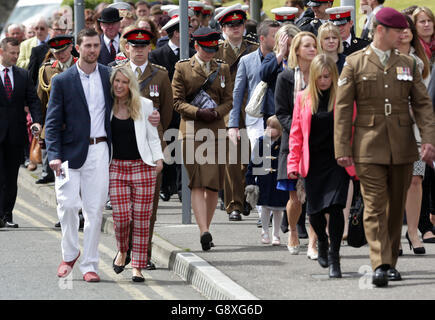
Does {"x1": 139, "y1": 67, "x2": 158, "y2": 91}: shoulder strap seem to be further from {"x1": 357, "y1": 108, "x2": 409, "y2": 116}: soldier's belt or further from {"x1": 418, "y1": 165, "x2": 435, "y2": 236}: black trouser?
{"x1": 418, "y1": 165, "x2": 435, "y2": 236}: black trouser

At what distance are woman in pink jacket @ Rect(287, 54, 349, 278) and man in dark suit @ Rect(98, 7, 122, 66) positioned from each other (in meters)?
5.80

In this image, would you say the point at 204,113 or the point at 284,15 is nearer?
the point at 204,113

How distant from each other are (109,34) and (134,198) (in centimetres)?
554

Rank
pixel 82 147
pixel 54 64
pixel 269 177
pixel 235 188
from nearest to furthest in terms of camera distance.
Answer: pixel 82 147
pixel 269 177
pixel 235 188
pixel 54 64

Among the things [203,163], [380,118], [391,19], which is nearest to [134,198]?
[203,163]

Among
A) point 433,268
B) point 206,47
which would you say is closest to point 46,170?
point 206,47

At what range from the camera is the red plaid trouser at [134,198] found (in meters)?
10.1

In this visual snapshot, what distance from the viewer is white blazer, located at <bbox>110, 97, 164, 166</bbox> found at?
1009cm

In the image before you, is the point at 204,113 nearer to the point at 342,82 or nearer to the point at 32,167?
the point at 342,82

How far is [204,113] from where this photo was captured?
1153 cm

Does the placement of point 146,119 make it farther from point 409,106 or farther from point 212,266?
point 409,106

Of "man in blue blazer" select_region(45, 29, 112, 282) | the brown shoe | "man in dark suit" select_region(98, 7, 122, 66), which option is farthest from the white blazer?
the brown shoe

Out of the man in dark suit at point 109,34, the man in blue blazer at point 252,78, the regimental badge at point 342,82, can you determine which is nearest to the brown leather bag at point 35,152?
the man in dark suit at point 109,34

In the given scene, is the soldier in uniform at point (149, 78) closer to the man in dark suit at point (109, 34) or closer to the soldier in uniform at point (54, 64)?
the soldier in uniform at point (54, 64)
